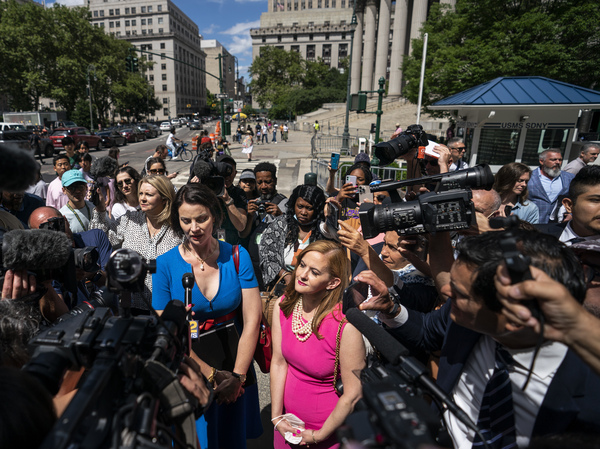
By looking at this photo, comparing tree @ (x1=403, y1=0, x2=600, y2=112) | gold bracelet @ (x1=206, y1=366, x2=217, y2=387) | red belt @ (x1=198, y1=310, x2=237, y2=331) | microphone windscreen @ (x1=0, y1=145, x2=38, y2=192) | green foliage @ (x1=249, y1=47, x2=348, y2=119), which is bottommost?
gold bracelet @ (x1=206, y1=366, x2=217, y2=387)

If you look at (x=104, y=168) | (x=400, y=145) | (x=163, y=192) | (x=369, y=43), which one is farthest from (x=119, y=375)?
(x=369, y=43)

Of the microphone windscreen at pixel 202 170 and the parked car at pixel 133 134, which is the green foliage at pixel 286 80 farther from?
the microphone windscreen at pixel 202 170

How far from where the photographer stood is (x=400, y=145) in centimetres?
318

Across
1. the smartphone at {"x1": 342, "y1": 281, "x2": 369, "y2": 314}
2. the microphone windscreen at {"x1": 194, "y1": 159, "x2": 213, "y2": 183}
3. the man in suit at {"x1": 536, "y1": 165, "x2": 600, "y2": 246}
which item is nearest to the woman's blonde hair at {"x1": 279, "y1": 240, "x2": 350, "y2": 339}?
the smartphone at {"x1": 342, "y1": 281, "x2": 369, "y2": 314}

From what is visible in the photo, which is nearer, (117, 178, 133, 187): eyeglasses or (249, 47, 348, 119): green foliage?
(117, 178, 133, 187): eyeglasses

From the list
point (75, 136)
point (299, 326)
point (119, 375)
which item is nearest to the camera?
point (119, 375)

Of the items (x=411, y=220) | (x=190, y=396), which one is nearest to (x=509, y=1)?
(x=411, y=220)

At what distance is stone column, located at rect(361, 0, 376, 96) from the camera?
5134 cm

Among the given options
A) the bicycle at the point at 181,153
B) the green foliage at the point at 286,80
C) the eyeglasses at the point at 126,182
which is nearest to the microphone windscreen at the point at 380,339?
the eyeglasses at the point at 126,182

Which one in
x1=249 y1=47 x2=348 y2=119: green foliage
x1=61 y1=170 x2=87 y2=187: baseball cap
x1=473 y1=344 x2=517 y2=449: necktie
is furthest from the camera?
x1=249 y1=47 x2=348 y2=119: green foliage

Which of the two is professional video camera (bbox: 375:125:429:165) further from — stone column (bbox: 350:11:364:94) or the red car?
stone column (bbox: 350:11:364:94)

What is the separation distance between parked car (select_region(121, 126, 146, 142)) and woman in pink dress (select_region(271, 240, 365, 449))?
113ft

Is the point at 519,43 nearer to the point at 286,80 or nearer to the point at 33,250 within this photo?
the point at 33,250

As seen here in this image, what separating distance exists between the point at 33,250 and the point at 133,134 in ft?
120
